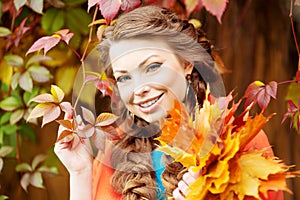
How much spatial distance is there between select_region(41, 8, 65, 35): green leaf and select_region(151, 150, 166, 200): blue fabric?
0.63 m

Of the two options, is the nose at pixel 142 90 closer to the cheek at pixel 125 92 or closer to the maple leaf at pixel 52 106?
the cheek at pixel 125 92

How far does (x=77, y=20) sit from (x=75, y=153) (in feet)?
1.99

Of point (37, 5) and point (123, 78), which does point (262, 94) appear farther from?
point (37, 5)

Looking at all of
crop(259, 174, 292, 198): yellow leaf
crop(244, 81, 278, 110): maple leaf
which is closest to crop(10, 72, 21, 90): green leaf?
crop(244, 81, 278, 110): maple leaf

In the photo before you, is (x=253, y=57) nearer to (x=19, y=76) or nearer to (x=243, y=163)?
(x=19, y=76)

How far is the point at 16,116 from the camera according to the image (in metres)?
1.57

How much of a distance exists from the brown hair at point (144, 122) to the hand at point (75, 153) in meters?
0.05

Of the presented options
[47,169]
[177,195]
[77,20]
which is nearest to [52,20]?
[77,20]

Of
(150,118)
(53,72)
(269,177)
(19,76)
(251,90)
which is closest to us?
(269,177)

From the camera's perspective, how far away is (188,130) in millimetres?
962

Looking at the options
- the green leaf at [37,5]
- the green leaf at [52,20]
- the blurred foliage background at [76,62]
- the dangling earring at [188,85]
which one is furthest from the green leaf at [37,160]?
the dangling earring at [188,85]

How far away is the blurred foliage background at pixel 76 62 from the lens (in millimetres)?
1634

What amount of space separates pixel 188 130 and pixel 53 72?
88cm

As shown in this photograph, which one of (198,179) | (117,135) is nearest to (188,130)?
(198,179)
